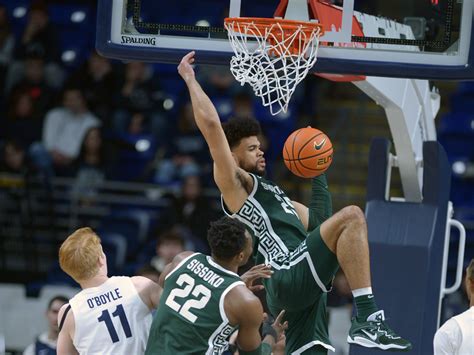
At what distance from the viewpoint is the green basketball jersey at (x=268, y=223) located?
20.0 feet

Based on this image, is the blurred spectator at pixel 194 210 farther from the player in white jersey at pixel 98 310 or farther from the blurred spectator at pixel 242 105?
the player in white jersey at pixel 98 310

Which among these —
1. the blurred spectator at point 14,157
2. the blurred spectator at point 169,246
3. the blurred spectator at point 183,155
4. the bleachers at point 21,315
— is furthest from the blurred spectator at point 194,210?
the blurred spectator at point 14,157

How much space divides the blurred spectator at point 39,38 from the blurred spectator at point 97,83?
428mm

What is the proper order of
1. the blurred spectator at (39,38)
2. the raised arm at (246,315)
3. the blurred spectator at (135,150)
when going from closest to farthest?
the raised arm at (246,315) → the blurred spectator at (135,150) → the blurred spectator at (39,38)

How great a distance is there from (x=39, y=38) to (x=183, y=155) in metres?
2.43

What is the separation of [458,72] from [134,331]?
2212 millimetres

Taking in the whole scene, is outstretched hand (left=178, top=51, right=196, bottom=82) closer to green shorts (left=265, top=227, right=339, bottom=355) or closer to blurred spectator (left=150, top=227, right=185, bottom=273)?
green shorts (left=265, top=227, right=339, bottom=355)

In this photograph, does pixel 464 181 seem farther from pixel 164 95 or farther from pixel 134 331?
pixel 134 331

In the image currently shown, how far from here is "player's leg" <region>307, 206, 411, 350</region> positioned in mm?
5410

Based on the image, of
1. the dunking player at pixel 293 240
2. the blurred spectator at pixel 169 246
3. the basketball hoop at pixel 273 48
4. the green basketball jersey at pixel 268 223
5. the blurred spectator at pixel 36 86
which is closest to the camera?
the dunking player at pixel 293 240

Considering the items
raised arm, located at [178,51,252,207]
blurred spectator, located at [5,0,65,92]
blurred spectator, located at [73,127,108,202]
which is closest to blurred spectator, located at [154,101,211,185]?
blurred spectator, located at [73,127,108,202]

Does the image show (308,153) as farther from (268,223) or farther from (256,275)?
(256,275)

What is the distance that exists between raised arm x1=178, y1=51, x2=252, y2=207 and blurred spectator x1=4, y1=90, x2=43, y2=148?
20.5ft

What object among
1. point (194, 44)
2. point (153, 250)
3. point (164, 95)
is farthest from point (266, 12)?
point (194, 44)
